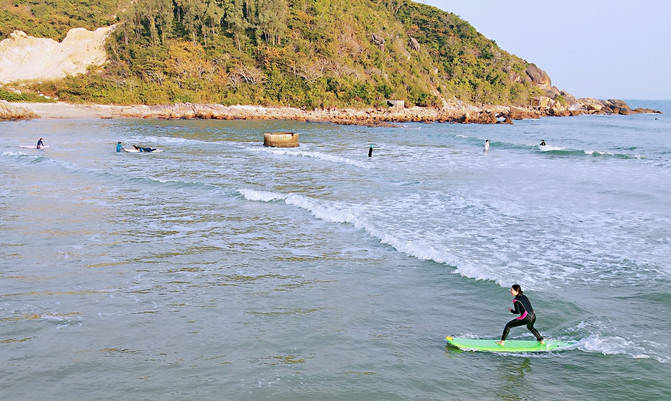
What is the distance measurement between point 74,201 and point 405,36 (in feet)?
329

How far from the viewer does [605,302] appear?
9820 mm

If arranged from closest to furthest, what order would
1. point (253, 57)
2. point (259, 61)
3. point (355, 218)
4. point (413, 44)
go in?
point (355, 218) < point (259, 61) < point (253, 57) < point (413, 44)

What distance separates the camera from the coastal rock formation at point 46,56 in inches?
3034

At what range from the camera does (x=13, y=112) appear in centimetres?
5981

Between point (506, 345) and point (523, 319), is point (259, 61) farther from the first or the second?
point (506, 345)

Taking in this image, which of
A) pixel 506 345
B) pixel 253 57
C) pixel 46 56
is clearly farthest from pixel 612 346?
pixel 46 56

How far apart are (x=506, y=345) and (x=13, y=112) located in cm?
6870

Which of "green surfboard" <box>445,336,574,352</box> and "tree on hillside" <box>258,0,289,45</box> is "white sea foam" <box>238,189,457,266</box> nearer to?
"green surfboard" <box>445,336,574,352</box>

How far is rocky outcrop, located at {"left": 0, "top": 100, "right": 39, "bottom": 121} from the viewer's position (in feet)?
194

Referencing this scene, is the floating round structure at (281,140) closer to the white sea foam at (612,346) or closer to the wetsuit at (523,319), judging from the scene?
the wetsuit at (523,319)

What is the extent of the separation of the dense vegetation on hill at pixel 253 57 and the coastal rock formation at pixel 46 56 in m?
2.47

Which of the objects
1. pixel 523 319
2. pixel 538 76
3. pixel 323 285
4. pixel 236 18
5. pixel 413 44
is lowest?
pixel 323 285

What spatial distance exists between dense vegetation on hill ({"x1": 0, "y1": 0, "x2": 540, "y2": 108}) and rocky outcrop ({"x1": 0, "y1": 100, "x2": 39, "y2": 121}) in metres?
11.8

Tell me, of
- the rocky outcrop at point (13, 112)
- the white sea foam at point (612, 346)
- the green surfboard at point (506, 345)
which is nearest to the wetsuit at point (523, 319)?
the green surfboard at point (506, 345)
